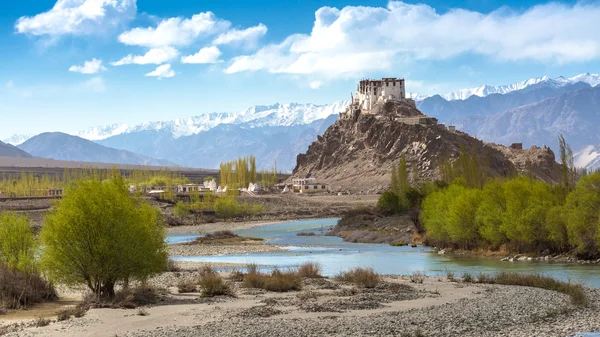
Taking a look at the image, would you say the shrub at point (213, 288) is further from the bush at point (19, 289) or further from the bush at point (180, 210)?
the bush at point (180, 210)

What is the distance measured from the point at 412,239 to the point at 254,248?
1778 centimetres

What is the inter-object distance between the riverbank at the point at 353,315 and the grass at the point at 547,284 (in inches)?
18.5

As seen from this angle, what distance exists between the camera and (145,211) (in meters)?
36.0

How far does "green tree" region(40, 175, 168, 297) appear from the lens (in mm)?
33188

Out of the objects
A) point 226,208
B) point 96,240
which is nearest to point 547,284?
point 96,240

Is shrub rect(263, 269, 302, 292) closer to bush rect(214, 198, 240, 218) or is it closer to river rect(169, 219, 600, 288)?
river rect(169, 219, 600, 288)

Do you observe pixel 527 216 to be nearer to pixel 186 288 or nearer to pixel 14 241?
pixel 186 288

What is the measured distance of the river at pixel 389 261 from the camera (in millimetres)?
49750

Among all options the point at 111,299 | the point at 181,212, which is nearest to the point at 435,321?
the point at 111,299

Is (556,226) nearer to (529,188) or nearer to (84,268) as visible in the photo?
(529,188)

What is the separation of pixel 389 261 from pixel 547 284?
22885 mm

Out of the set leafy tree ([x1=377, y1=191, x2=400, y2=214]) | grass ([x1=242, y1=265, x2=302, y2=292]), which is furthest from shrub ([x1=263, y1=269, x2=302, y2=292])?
leafy tree ([x1=377, y1=191, x2=400, y2=214])

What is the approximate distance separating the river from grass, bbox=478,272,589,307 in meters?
3.49

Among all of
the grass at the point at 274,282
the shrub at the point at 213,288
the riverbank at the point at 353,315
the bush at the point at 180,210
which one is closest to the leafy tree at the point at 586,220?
the riverbank at the point at 353,315
